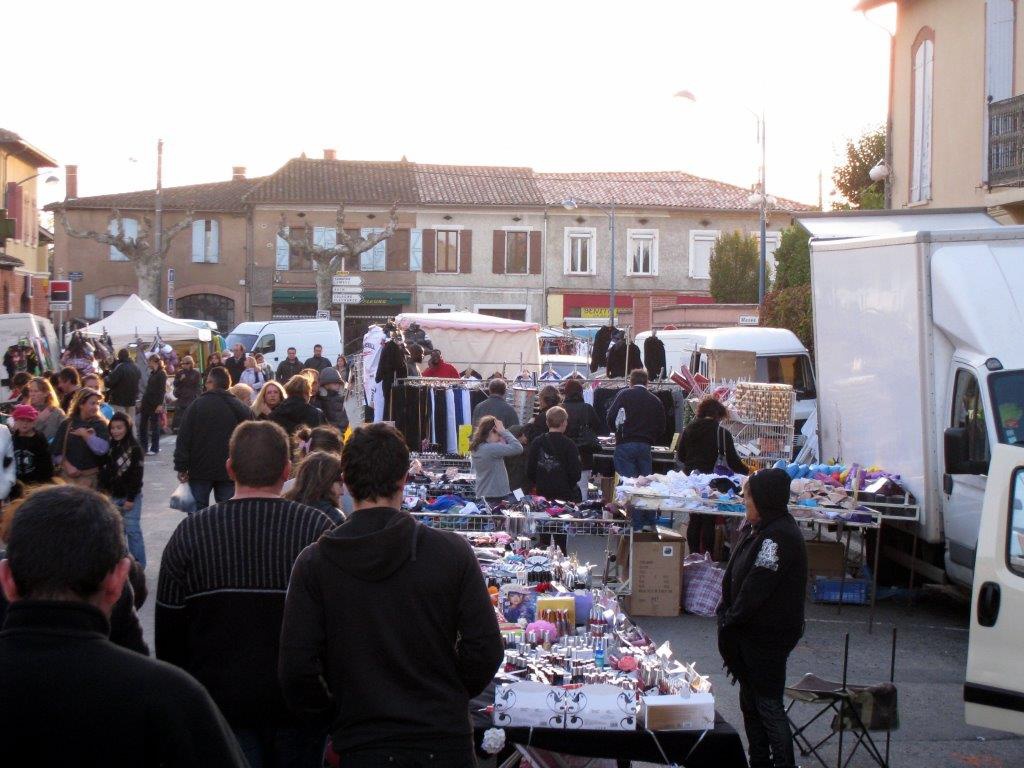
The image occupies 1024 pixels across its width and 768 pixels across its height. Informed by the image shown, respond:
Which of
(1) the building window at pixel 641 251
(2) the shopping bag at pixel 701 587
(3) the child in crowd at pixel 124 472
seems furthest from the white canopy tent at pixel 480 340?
(1) the building window at pixel 641 251

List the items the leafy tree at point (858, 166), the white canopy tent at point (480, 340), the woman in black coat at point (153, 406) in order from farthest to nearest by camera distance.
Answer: the leafy tree at point (858, 166), the white canopy tent at point (480, 340), the woman in black coat at point (153, 406)

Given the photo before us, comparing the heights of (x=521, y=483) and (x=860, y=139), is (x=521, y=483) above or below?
below

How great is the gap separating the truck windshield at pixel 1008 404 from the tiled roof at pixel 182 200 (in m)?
49.1

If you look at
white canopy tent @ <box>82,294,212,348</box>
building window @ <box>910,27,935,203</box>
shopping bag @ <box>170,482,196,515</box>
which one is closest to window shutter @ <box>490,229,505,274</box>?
white canopy tent @ <box>82,294,212,348</box>

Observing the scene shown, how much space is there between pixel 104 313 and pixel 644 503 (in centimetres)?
4827

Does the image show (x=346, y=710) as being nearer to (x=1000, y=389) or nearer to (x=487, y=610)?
(x=487, y=610)

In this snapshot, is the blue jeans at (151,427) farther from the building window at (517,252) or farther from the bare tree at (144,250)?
the building window at (517,252)

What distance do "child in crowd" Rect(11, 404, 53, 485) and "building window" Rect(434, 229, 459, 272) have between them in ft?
148

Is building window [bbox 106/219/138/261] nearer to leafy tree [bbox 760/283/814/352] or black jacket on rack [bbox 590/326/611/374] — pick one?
black jacket on rack [bbox 590/326/611/374]

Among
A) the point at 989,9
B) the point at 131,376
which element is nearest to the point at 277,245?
the point at 131,376

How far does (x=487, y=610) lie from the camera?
3.67 meters

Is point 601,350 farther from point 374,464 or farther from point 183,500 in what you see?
point 374,464

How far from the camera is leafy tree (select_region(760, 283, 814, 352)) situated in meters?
24.3

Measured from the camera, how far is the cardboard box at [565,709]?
16.7 feet
